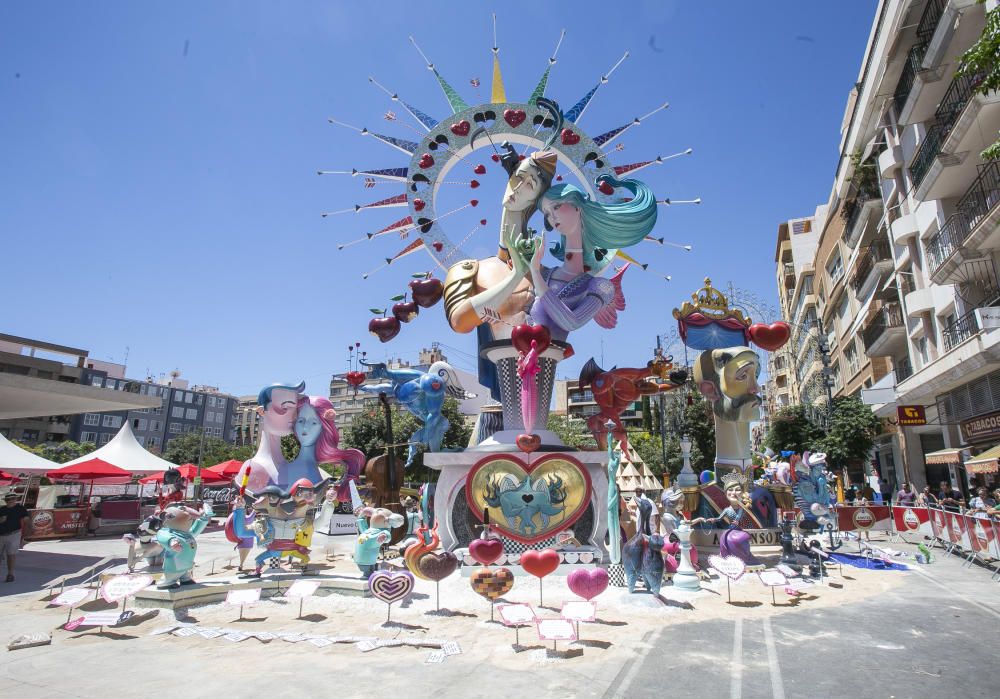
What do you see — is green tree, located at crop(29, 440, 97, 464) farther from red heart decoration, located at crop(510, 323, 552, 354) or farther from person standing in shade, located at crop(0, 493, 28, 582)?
red heart decoration, located at crop(510, 323, 552, 354)

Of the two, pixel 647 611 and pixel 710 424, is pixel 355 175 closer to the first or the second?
pixel 647 611

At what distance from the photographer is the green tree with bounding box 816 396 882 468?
2652cm

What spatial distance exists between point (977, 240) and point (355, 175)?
686 inches

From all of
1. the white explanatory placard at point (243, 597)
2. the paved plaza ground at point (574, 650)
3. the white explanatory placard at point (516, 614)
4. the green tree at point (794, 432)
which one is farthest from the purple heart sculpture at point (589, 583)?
the green tree at point (794, 432)

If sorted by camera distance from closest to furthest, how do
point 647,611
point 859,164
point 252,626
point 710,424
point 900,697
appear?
point 900,697, point 252,626, point 647,611, point 859,164, point 710,424

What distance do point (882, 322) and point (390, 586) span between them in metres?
27.3

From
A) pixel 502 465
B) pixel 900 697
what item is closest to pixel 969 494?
pixel 502 465

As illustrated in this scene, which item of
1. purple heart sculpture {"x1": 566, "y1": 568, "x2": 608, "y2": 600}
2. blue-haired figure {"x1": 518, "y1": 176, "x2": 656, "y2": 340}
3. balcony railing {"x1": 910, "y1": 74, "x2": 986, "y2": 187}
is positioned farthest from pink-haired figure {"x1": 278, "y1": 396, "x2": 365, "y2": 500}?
balcony railing {"x1": 910, "y1": 74, "x2": 986, "y2": 187}

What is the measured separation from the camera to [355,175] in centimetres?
1731

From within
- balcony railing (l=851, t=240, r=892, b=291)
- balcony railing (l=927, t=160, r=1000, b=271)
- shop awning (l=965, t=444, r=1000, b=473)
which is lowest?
shop awning (l=965, t=444, r=1000, b=473)

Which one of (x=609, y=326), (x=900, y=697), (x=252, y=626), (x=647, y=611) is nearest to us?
(x=900, y=697)

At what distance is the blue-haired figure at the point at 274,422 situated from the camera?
14706 millimetres

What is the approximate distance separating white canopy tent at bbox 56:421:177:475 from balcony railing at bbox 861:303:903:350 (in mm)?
30386

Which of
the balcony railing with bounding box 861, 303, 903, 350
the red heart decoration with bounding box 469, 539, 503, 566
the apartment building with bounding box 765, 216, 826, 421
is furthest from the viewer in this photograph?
the apartment building with bounding box 765, 216, 826, 421
